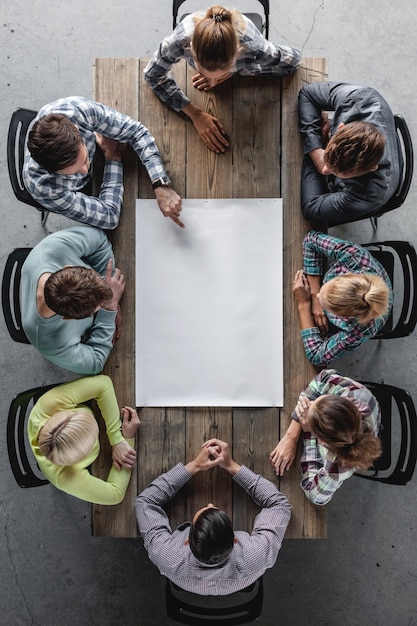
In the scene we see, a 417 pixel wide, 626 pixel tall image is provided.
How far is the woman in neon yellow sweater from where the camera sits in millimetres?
1608

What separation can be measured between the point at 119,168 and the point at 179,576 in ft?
4.69

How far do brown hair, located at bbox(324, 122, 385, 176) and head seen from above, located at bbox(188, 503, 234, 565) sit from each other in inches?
46.9

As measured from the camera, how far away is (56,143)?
4.96 feet

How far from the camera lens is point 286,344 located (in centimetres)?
180

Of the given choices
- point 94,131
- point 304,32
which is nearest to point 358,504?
point 94,131

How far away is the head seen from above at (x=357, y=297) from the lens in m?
1.61

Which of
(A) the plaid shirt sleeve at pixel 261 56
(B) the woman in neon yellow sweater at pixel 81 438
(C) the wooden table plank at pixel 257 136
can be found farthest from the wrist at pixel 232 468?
(A) the plaid shirt sleeve at pixel 261 56

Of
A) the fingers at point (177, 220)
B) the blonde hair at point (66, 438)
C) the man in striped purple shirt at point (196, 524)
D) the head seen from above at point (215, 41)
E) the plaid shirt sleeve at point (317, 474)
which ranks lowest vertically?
the man in striped purple shirt at point (196, 524)

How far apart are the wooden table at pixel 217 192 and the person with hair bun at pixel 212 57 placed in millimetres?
43

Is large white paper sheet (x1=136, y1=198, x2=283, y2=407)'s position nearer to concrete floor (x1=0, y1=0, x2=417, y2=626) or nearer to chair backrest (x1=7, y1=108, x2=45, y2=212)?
chair backrest (x1=7, y1=108, x2=45, y2=212)

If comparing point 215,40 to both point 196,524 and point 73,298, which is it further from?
point 196,524

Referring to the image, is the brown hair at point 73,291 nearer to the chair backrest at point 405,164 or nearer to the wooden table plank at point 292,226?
the wooden table plank at point 292,226

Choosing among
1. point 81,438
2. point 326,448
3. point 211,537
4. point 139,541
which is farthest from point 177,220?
point 139,541

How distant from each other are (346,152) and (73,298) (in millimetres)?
955
